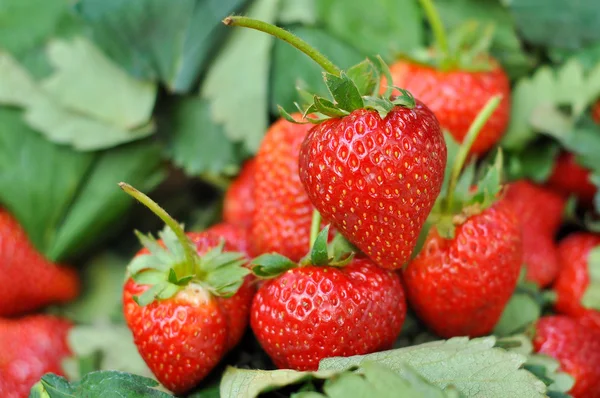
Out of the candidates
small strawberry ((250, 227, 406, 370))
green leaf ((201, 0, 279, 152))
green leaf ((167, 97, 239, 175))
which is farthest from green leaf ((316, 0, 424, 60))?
small strawberry ((250, 227, 406, 370))

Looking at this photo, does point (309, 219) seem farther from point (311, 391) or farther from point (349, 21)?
point (349, 21)

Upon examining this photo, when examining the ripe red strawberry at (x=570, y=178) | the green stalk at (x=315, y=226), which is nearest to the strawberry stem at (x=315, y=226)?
the green stalk at (x=315, y=226)

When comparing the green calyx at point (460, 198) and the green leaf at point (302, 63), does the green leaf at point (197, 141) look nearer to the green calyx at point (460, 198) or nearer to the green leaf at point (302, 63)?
the green leaf at point (302, 63)

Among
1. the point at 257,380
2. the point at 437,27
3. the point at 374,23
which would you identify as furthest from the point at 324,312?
the point at 374,23

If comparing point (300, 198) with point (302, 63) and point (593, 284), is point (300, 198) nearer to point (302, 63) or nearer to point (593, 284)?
point (302, 63)

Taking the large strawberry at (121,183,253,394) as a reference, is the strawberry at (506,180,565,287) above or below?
above

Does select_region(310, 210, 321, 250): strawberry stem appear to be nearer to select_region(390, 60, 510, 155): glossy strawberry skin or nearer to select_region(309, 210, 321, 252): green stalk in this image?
select_region(309, 210, 321, 252): green stalk

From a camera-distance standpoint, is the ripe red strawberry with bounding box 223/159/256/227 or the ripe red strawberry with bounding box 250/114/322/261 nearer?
the ripe red strawberry with bounding box 250/114/322/261
